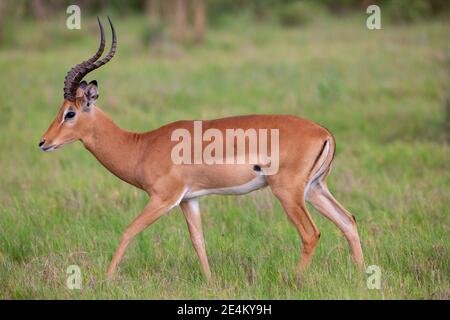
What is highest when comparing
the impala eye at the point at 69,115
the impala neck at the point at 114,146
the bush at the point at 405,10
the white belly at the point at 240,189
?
the bush at the point at 405,10

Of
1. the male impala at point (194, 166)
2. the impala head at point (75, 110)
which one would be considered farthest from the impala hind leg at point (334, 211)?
the impala head at point (75, 110)

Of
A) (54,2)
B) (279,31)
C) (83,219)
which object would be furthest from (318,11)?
(83,219)

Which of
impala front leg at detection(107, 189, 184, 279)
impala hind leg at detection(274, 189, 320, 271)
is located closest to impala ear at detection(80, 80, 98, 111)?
impala front leg at detection(107, 189, 184, 279)

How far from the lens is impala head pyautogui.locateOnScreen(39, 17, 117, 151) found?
513 centimetres

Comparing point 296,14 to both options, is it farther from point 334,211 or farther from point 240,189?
point 240,189

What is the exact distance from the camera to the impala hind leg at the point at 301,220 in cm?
491

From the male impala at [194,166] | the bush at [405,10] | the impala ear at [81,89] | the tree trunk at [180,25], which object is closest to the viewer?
the male impala at [194,166]

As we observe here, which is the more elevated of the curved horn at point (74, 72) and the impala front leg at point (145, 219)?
the curved horn at point (74, 72)

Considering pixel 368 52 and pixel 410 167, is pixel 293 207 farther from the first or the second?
pixel 368 52

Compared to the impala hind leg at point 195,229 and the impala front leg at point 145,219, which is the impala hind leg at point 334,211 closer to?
the impala hind leg at point 195,229

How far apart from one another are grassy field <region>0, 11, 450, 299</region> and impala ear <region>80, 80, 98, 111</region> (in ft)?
3.26

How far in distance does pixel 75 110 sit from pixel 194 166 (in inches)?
36.2

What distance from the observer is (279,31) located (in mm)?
19203
